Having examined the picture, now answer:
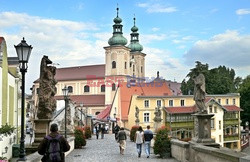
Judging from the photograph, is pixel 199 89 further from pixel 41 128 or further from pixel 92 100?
pixel 92 100

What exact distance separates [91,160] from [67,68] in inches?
4114

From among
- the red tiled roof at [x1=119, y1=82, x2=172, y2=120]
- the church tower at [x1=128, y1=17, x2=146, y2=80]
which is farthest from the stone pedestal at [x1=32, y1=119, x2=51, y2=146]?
the church tower at [x1=128, y1=17, x2=146, y2=80]

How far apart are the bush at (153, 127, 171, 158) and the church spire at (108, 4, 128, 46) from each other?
8062 cm

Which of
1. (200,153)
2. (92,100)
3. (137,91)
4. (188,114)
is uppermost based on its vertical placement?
(137,91)

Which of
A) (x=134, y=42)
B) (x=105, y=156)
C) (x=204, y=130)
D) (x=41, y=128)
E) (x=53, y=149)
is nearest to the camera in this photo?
(x=53, y=149)

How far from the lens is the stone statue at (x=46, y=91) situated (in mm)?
13664

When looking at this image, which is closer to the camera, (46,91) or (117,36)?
(46,91)

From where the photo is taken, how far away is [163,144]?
17953 mm

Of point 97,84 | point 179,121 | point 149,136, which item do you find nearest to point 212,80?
point 179,121

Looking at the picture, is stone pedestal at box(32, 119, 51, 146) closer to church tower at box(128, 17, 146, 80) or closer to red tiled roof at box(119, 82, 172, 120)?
red tiled roof at box(119, 82, 172, 120)

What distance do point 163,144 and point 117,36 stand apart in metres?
82.1

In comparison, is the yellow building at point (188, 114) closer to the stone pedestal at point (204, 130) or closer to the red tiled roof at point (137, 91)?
the red tiled roof at point (137, 91)

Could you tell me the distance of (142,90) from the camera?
80.9m

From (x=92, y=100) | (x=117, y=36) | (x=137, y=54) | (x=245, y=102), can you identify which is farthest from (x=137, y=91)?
(x=137, y=54)
